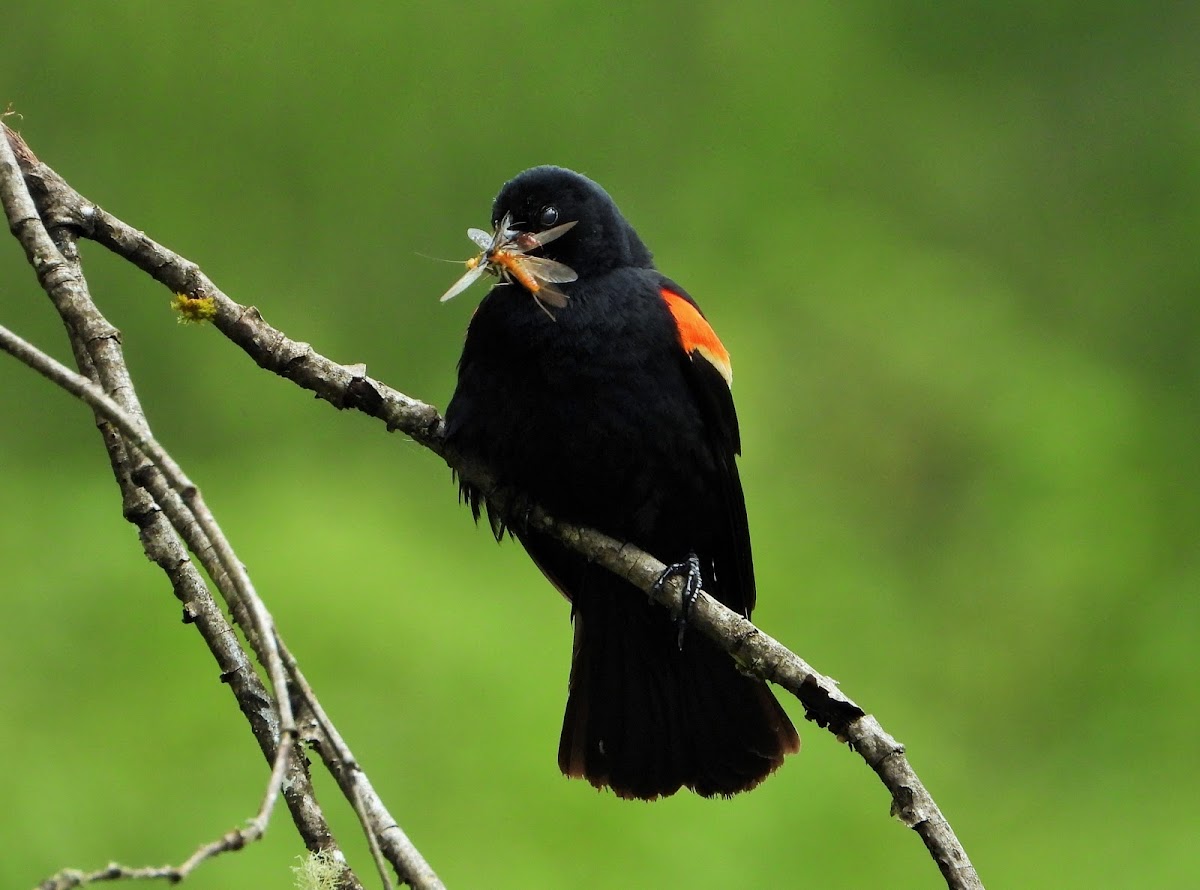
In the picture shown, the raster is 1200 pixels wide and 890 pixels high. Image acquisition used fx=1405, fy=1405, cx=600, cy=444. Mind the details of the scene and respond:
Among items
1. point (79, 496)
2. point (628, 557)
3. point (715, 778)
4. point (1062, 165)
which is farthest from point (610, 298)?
point (1062, 165)

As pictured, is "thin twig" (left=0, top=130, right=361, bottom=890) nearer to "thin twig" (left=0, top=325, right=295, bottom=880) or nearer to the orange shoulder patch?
"thin twig" (left=0, top=325, right=295, bottom=880)

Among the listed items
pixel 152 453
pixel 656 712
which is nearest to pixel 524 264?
pixel 656 712

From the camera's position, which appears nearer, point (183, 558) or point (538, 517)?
point (183, 558)

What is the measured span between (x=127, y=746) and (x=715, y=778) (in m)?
2.08

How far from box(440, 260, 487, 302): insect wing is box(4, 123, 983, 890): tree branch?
6.4 inches

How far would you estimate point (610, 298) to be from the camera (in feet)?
7.57

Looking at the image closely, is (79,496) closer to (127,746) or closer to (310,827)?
(127,746)

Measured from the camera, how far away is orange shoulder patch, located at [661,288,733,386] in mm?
2352

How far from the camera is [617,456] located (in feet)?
7.27

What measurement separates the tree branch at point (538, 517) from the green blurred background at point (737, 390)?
1.92m

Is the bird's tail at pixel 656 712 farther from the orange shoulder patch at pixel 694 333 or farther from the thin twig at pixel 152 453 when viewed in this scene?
the thin twig at pixel 152 453

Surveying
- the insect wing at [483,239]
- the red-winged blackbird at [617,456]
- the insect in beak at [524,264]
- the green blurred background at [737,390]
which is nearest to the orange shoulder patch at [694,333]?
the red-winged blackbird at [617,456]

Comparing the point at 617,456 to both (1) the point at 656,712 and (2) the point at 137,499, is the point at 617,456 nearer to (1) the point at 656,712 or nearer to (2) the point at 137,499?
(1) the point at 656,712

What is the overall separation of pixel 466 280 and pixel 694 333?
1.75 feet
